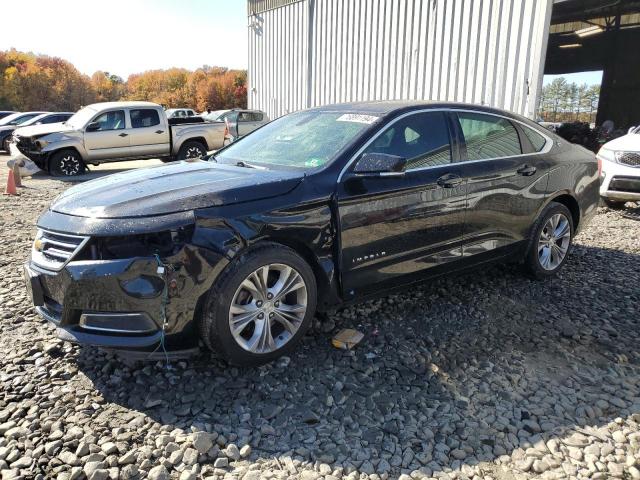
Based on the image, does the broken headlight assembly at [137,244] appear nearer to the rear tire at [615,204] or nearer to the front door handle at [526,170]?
the front door handle at [526,170]

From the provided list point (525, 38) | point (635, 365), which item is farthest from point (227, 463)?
point (525, 38)

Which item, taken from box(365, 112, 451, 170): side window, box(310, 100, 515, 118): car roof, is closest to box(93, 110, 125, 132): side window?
box(310, 100, 515, 118): car roof

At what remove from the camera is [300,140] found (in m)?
3.78

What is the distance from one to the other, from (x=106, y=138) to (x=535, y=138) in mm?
11116

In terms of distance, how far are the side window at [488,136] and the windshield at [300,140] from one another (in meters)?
0.87

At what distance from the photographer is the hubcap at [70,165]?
12.4 m

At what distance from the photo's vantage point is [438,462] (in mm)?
2369

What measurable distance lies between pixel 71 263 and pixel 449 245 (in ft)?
8.45

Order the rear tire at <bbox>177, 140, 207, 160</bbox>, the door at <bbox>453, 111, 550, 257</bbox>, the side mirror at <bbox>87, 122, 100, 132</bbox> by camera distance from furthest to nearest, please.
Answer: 1. the rear tire at <bbox>177, 140, 207, 160</bbox>
2. the side mirror at <bbox>87, 122, 100, 132</bbox>
3. the door at <bbox>453, 111, 550, 257</bbox>

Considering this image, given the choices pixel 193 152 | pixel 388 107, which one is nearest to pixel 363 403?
pixel 388 107

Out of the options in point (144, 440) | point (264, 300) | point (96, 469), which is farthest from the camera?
point (264, 300)

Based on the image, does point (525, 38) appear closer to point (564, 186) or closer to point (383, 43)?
point (383, 43)

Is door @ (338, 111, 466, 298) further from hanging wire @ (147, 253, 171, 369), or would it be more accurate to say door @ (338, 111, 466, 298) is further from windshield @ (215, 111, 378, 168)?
hanging wire @ (147, 253, 171, 369)

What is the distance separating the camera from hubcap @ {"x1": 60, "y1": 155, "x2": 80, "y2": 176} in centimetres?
1236
